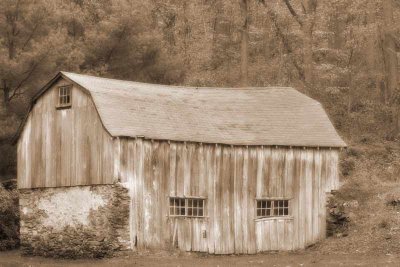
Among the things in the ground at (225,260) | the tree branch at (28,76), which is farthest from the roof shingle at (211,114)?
the tree branch at (28,76)

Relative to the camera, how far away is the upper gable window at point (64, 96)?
3012 centimetres

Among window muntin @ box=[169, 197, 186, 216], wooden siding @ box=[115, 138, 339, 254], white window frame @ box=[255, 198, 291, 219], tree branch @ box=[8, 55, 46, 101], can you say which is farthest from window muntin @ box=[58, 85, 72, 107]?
white window frame @ box=[255, 198, 291, 219]

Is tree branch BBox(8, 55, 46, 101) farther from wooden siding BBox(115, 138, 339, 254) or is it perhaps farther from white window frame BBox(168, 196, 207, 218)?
white window frame BBox(168, 196, 207, 218)

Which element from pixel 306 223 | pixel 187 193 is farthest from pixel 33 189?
pixel 306 223

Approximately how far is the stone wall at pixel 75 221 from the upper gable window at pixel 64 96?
3365mm

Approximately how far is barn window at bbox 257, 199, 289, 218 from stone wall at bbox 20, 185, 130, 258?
607 cm

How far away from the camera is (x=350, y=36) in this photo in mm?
47031

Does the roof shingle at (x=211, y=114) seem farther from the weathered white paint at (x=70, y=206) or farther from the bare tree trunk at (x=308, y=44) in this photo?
the bare tree trunk at (x=308, y=44)

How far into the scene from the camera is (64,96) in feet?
99.7

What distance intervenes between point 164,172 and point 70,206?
13.1 feet

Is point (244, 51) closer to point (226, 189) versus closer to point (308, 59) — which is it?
point (308, 59)

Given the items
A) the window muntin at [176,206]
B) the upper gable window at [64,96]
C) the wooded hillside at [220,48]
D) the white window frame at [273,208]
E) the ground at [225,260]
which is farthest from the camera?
the wooded hillside at [220,48]

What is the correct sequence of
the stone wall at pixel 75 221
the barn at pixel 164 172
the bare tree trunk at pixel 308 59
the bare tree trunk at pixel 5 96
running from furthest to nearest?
the bare tree trunk at pixel 308 59 → the bare tree trunk at pixel 5 96 → the barn at pixel 164 172 → the stone wall at pixel 75 221

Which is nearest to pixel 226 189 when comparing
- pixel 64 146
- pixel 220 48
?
pixel 64 146
